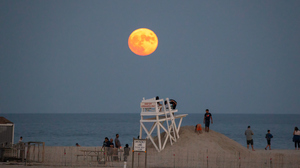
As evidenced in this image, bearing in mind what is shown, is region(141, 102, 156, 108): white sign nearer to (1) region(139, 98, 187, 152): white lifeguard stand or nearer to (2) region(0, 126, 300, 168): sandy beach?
(1) region(139, 98, 187, 152): white lifeguard stand

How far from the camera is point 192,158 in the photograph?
1058 inches

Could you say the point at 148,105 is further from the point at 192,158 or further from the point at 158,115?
the point at 192,158

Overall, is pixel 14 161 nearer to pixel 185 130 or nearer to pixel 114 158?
pixel 114 158

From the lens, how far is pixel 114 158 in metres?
28.0

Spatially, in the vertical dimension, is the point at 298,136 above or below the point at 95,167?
above

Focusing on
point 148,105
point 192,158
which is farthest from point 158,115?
point 192,158

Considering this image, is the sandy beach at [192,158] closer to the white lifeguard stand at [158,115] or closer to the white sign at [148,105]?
the white lifeguard stand at [158,115]

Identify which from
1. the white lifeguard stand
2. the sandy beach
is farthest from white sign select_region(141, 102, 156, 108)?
the sandy beach

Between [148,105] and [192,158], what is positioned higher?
[148,105]

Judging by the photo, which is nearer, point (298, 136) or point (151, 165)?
point (151, 165)

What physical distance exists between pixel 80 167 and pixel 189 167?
6565 mm

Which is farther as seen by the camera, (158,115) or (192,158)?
(158,115)

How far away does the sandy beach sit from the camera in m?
25.7

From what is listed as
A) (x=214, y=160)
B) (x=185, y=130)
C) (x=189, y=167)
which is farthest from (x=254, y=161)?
(x=185, y=130)
